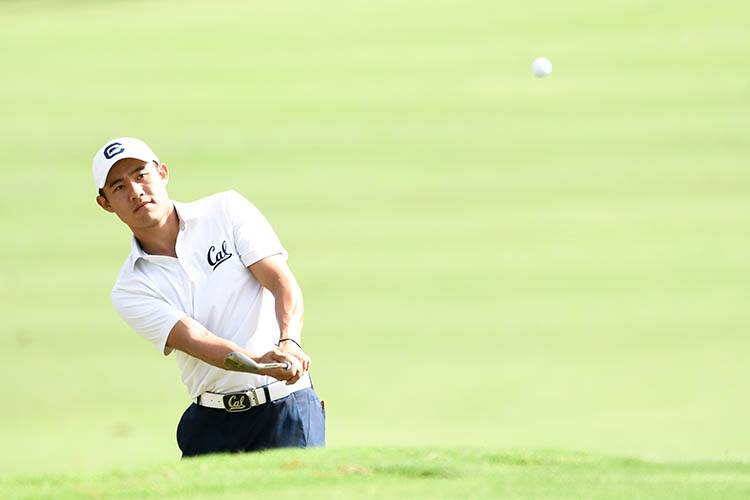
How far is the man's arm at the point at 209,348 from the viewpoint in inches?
121

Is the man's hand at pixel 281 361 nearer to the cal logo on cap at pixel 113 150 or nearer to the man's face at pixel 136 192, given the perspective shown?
the man's face at pixel 136 192

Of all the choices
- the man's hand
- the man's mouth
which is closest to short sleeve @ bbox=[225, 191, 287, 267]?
the man's mouth

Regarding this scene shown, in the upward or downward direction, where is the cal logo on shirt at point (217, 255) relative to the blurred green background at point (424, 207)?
downward

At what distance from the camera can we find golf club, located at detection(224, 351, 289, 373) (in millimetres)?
3002

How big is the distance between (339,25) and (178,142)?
17.3 feet

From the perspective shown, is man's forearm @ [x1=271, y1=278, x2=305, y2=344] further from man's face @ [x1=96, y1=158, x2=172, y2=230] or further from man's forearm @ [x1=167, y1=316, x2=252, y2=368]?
man's face @ [x1=96, y1=158, x2=172, y2=230]

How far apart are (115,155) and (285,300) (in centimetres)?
65

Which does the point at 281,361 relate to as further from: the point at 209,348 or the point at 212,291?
the point at 212,291

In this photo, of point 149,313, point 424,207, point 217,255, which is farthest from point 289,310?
point 424,207

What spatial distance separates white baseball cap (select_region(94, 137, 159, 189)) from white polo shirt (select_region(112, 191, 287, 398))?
0.21m

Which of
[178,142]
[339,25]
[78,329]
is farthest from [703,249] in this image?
[339,25]

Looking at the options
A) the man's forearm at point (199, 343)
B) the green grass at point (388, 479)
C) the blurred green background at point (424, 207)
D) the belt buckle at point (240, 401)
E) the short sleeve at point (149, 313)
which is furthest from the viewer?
the blurred green background at point (424, 207)

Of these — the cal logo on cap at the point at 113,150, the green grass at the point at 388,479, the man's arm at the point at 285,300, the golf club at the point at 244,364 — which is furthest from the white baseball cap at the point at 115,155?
the green grass at the point at 388,479

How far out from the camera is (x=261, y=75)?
52.9 ft
